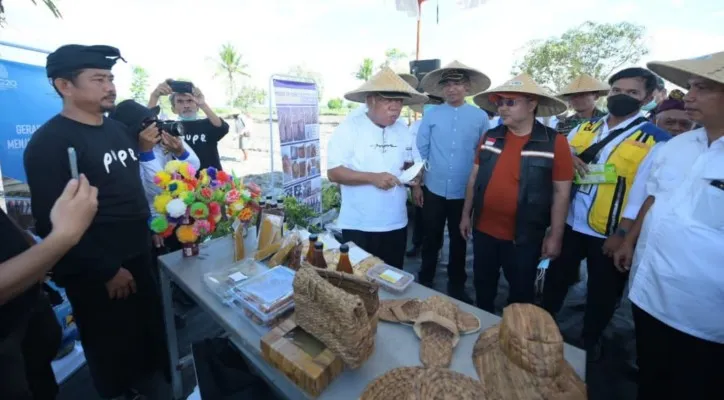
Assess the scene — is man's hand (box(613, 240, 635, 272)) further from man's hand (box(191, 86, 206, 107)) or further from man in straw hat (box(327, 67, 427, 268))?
man's hand (box(191, 86, 206, 107))

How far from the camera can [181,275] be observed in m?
1.71

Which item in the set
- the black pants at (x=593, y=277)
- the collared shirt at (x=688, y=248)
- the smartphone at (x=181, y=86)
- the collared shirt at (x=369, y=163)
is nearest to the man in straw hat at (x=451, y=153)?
the collared shirt at (x=369, y=163)

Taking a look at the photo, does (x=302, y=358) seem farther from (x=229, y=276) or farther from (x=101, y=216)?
(x=101, y=216)

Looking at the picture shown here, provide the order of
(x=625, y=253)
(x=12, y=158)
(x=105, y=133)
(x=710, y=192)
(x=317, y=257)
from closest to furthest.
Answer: (x=710, y=192), (x=317, y=257), (x=105, y=133), (x=625, y=253), (x=12, y=158)

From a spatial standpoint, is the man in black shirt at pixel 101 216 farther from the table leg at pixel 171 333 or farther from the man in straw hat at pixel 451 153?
the man in straw hat at pixel 451 153

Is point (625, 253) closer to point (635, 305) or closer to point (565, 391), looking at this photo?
point (635, 305)

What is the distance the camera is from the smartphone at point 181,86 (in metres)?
3.10

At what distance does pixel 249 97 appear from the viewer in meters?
36.4

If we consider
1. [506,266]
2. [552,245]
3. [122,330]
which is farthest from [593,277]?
[122,330]

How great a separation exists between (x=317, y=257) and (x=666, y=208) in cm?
158

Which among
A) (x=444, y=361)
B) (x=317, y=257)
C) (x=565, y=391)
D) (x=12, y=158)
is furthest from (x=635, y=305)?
A: (x=12, y=158)

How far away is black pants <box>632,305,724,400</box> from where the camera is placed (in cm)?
152

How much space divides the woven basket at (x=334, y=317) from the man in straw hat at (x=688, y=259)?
4.58 ft

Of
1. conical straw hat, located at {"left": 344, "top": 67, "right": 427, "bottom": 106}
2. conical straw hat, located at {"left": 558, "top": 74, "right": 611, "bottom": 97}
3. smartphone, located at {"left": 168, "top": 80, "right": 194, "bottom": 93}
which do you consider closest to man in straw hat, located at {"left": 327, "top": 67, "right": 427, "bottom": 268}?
conical straw hat, located at {"left": 344, "top": 67, "right": 427, "bottom": 106}
